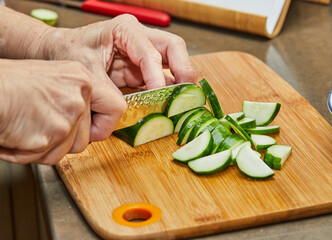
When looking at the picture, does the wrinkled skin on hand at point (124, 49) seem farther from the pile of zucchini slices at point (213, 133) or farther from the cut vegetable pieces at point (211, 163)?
the cut vegetable pieces at point (211, 163)

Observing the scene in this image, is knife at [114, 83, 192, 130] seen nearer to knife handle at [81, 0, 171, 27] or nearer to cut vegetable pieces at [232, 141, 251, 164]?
cut vegetable pieces at [232, 141, 251, 164]

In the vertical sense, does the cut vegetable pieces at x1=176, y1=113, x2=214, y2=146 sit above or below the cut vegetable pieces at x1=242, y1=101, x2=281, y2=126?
below

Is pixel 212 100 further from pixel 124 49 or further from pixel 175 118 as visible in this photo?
pixel 124 49

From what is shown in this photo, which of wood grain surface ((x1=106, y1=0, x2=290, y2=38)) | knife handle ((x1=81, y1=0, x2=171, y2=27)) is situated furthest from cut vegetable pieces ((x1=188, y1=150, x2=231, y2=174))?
knife handle ((x1=81, y1=0, x2=171, y2=27))

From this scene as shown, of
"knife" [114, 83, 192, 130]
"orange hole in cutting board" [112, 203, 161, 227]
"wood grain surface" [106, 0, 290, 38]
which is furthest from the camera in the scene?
"wood grain surface" [106, 0, 290, 38]

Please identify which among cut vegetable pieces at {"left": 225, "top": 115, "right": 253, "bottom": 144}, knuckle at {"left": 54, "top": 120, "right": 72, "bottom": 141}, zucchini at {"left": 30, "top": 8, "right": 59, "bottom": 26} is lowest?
zucchini at {"left": 30, "top": 8, "right": 59, "bottom": 26}

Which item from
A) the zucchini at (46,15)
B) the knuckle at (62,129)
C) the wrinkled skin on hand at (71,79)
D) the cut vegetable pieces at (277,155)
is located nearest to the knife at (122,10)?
the zucchini at (46,15)

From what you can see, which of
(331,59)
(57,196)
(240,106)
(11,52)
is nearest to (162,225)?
(57,196)
